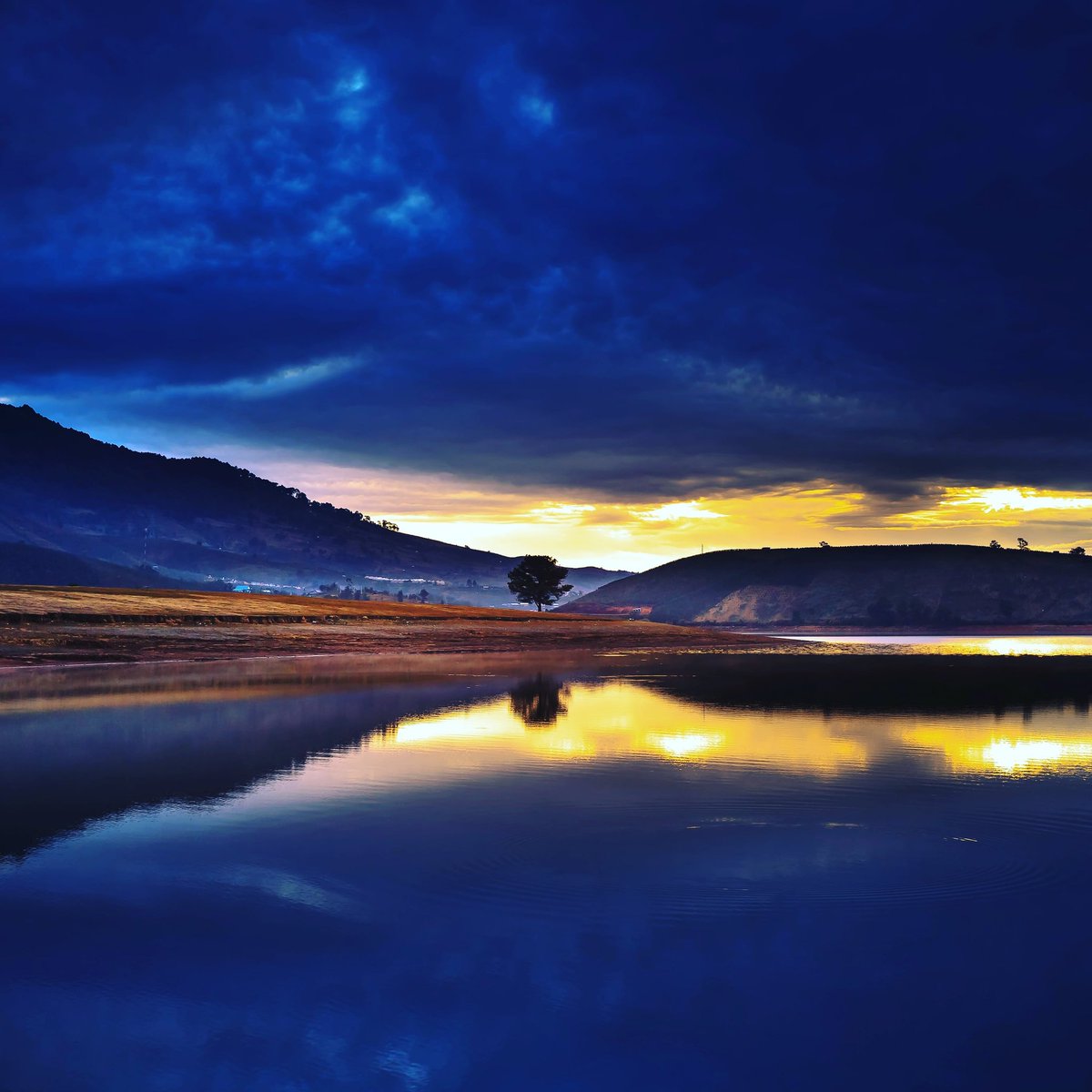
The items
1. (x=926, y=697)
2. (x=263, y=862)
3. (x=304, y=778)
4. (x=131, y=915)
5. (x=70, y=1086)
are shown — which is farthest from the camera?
(x=926, y=697)

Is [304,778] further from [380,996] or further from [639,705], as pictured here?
[639,705]

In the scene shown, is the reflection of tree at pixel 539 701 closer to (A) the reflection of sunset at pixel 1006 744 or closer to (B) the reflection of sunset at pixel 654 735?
(B) the reflection of sunset at pixel 654 735

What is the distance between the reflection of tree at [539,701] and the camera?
3014cm

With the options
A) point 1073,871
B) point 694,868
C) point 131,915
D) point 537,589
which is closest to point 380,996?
point 131,915

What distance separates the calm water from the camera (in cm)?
764

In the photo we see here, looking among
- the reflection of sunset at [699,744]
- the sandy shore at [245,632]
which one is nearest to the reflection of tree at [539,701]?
the reflection of sunset at [699,744]

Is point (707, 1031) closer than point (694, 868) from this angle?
Yes

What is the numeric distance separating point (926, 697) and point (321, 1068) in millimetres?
34959

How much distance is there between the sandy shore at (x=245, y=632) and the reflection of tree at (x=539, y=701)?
21.3m

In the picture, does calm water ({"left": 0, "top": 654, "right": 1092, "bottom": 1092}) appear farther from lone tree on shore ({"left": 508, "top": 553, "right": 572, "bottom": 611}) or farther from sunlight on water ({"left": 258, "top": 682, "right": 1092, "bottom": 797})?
lone tree on shore ({"left": 508, "top": 553, "right": 572, "bottom": 611})

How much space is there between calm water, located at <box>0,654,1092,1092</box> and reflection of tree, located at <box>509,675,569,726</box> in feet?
20.2

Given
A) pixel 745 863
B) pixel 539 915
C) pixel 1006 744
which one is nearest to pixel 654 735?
pixel 1006 744

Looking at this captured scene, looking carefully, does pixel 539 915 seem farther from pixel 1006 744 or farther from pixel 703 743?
pixel 1006 744

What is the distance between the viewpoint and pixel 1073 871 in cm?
1290
